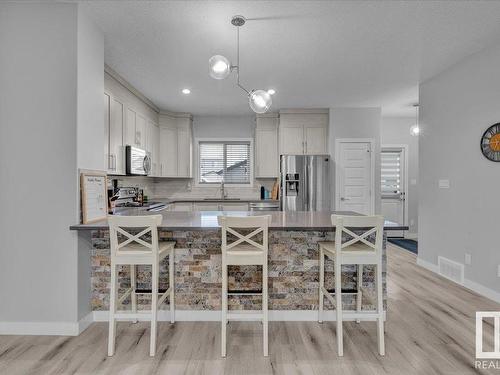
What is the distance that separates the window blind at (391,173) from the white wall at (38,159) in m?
5.87

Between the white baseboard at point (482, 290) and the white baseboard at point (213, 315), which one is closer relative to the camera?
the white baseboard at point (213, 315)

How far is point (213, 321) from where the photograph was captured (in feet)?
8.18

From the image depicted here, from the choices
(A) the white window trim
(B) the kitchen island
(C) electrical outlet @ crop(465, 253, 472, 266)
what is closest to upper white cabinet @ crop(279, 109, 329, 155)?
(A) the white window trim

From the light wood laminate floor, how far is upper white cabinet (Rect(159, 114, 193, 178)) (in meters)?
3.26

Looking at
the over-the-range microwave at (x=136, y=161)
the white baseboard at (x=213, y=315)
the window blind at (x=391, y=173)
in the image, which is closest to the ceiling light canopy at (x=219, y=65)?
the white baseboard at (x=213, y=315)

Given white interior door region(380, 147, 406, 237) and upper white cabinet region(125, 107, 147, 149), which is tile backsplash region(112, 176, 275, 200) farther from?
white interior door region(380, 147, 406, 237)

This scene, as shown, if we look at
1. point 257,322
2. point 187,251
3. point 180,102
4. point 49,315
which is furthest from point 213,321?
point 180,102

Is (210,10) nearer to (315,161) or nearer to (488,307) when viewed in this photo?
(315,161)

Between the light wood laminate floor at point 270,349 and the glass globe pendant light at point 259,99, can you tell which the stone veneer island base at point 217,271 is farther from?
the glass globe pendant light at point 259,99

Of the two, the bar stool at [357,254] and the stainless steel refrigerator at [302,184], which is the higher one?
the stainless steel refrigerator at [302,184]

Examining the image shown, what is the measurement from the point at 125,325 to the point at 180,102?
11.6ft

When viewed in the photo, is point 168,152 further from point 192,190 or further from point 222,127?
point 222,127

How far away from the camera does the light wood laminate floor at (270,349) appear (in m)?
1.88

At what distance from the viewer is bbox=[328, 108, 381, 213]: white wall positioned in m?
5.19
